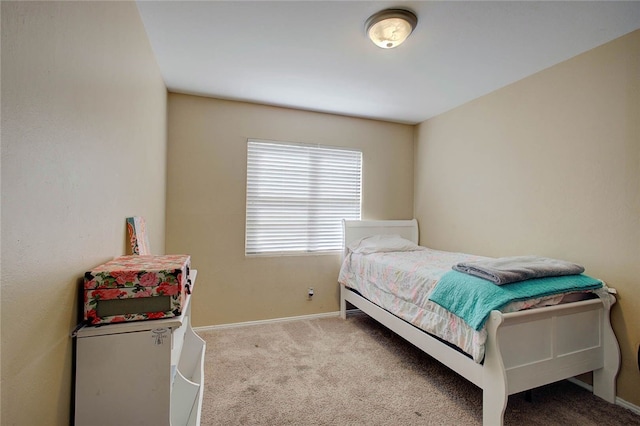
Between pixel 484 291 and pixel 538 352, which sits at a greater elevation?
pixel 484 291

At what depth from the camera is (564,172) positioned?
7.42 ft

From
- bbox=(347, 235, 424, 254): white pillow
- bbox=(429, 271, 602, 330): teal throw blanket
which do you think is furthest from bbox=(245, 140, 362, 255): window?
bbox=(429, 271, 602, 330): teal throw blanket

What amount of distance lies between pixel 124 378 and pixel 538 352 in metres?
2.09

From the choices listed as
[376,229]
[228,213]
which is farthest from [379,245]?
[228,213]

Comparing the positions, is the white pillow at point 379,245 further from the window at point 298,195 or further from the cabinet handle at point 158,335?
the cabinet handle at point 158,335

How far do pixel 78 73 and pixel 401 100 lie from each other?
2.79 metres

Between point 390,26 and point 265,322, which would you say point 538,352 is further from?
point 265,322

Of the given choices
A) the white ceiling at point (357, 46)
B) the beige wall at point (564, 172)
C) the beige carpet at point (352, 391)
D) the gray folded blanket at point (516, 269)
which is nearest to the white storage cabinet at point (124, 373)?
the beige carpet at point (352, 391)

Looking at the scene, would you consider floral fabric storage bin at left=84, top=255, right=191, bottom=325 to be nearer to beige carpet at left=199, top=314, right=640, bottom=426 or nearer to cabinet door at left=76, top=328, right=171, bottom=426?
cabinet door at left=76, top=328, right=171, bottom=426

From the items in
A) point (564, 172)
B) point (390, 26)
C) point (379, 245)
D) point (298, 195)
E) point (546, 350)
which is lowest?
point (546, 350)

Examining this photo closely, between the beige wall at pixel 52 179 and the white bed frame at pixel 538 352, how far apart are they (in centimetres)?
187

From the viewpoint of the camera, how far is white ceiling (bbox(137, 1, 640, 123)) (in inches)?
68.9

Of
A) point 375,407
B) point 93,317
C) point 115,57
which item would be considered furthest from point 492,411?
point 115,57

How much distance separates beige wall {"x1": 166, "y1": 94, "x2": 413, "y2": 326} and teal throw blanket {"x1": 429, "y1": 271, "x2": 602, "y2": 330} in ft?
5.87
